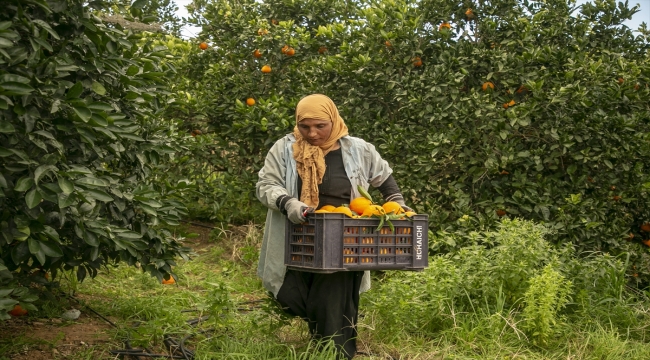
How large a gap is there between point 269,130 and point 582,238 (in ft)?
9.82

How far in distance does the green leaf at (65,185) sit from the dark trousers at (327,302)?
142 cm

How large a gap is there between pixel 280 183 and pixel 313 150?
0.27m

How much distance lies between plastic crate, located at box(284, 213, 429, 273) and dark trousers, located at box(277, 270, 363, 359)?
331mm

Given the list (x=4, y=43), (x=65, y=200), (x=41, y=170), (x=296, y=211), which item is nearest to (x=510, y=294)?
(x=296, y=211)

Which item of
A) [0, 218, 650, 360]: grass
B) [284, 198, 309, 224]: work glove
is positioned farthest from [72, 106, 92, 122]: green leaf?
[0, 218, 650, 360]: grass

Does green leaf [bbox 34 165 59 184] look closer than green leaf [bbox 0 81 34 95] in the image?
No

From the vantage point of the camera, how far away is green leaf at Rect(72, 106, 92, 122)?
309 centimetres

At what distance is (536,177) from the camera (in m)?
5.86

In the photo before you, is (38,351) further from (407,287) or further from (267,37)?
(267,37)

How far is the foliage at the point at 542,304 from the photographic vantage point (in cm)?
447

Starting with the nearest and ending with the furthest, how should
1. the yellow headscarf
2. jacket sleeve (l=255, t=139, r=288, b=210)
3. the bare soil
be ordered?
the yellow headscarf
jacket sleeve (l=255, t=139, r=288, b=210)
the bare soil

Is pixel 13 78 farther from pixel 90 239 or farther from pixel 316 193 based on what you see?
pixel 316 193

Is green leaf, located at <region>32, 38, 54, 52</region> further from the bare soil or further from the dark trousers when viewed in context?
the bare soil

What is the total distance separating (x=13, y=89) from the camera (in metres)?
2.81
